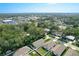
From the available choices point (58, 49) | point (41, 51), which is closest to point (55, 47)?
point (58, 49)

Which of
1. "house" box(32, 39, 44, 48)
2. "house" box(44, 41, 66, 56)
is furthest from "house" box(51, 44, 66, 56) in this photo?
"house" box(32, 39, 44, 48)

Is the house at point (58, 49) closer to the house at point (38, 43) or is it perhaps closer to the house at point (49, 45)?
the house at point (49, 45)

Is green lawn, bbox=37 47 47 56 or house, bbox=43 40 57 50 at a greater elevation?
house, bbox=43 40 57 50

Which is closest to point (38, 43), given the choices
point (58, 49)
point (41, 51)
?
point (41, 51)

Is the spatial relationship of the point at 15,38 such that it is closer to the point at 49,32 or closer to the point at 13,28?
the point at 13,28

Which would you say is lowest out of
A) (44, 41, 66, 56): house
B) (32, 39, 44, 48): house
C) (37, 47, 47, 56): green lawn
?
(37, 47, 47, 56): green lawn

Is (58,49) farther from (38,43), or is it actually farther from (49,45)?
(38,43)

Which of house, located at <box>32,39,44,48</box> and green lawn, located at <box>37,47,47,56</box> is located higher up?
house, located at <box>32,39,44,48</box>

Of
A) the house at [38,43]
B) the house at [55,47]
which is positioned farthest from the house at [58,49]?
the house at [38,43]

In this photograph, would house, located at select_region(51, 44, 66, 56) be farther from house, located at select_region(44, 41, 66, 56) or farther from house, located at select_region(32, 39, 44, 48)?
house, located at select_region(32, 39, 44, 48)

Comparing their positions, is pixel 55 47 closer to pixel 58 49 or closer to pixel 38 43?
pixel 58 49

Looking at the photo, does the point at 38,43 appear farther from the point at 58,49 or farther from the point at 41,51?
the point at 58,49

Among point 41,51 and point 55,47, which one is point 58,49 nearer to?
point 55,47

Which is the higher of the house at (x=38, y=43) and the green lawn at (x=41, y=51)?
the house at (x=38, y=43)
